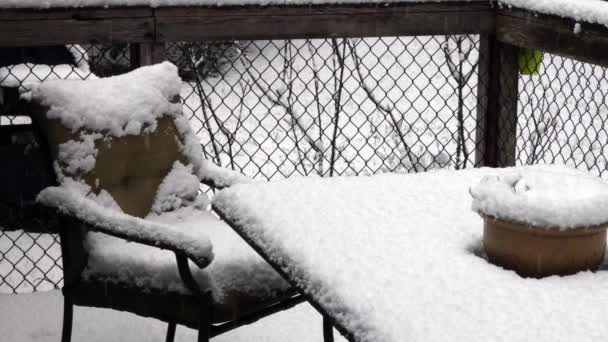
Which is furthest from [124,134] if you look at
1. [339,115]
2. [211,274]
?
[339,115]

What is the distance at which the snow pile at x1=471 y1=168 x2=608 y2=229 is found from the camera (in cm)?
118

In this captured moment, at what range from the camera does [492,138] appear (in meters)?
3.12

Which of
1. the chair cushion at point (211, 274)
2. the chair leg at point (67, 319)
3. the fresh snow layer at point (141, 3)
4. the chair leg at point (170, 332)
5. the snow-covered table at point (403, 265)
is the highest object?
the fresh snow layer at point (141, 3)

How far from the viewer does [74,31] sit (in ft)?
8.57

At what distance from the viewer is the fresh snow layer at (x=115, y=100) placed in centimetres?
215

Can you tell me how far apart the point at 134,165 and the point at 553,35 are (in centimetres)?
129

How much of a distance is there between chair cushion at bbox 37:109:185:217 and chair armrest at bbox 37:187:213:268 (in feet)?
0.55

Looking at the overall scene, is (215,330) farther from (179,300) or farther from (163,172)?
(163,172)

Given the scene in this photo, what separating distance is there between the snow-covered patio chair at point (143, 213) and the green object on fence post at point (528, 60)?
1.24 meters

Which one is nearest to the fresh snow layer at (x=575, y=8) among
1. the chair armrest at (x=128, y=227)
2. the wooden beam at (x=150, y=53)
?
the wooden beam at (x=150, y=53)

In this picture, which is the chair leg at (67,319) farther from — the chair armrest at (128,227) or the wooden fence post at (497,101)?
the wooden fence post at (497,101)

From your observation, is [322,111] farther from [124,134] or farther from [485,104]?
[124,134]

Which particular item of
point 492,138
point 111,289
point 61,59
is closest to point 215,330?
point 111,289

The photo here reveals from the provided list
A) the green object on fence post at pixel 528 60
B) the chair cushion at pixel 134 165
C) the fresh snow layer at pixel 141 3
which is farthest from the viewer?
the green object on fence post at pixel 528 60
